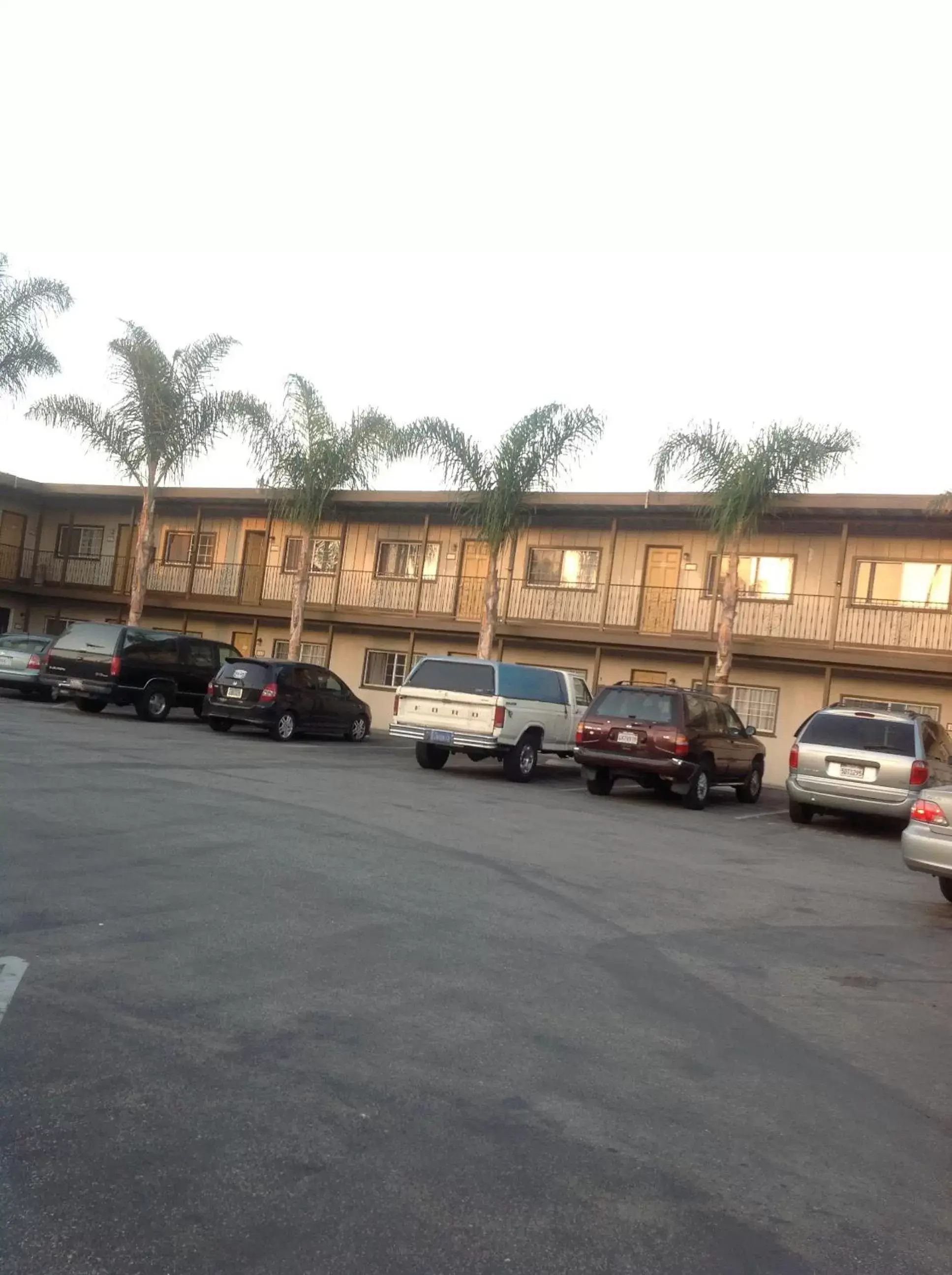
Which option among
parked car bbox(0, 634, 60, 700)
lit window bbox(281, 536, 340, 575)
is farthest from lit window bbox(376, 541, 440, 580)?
parked car bbox(0, 634, 60, 700)

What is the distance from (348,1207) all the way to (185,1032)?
1613mm

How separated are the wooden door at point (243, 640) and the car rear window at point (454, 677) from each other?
17055 millimetres

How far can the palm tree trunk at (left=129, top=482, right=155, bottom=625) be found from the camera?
30562 mm

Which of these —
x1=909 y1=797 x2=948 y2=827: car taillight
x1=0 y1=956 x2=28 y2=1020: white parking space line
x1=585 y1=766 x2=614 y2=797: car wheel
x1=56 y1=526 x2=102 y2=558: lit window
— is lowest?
x1=0 y1=956 x2=28 y2=1020: white parking space line

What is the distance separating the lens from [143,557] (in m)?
31.1

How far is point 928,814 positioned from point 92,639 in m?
17.4

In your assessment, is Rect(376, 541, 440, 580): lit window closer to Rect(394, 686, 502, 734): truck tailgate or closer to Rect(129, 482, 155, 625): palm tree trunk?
Rect(129, 482, 155, 625): palm tree trunk

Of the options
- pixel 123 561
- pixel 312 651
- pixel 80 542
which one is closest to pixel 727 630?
pixel 312 651

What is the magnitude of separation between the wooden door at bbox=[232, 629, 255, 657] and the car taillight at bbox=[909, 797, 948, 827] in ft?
88.7

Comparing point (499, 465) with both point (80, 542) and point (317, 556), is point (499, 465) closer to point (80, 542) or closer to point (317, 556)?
point (317, 556)

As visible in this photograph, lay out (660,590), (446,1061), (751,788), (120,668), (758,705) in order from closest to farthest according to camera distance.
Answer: (446,1061), (751,788), (120,668), (758,705), (660,590)

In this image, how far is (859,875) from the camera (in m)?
11.8

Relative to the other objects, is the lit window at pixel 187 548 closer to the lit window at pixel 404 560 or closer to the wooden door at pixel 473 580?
the lit window at pixel 404 560

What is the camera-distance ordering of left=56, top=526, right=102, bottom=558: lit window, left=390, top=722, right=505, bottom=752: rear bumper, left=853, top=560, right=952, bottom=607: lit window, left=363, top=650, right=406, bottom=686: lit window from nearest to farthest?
left=390, top=722, right=505, bottom=752: rear bumper < left=853, top=560, right=952, bottom=607: lit window < left=363, top=650, right=406, bottom=686: lit window < left=56, top=526, right=102, bottom=558: lit window
